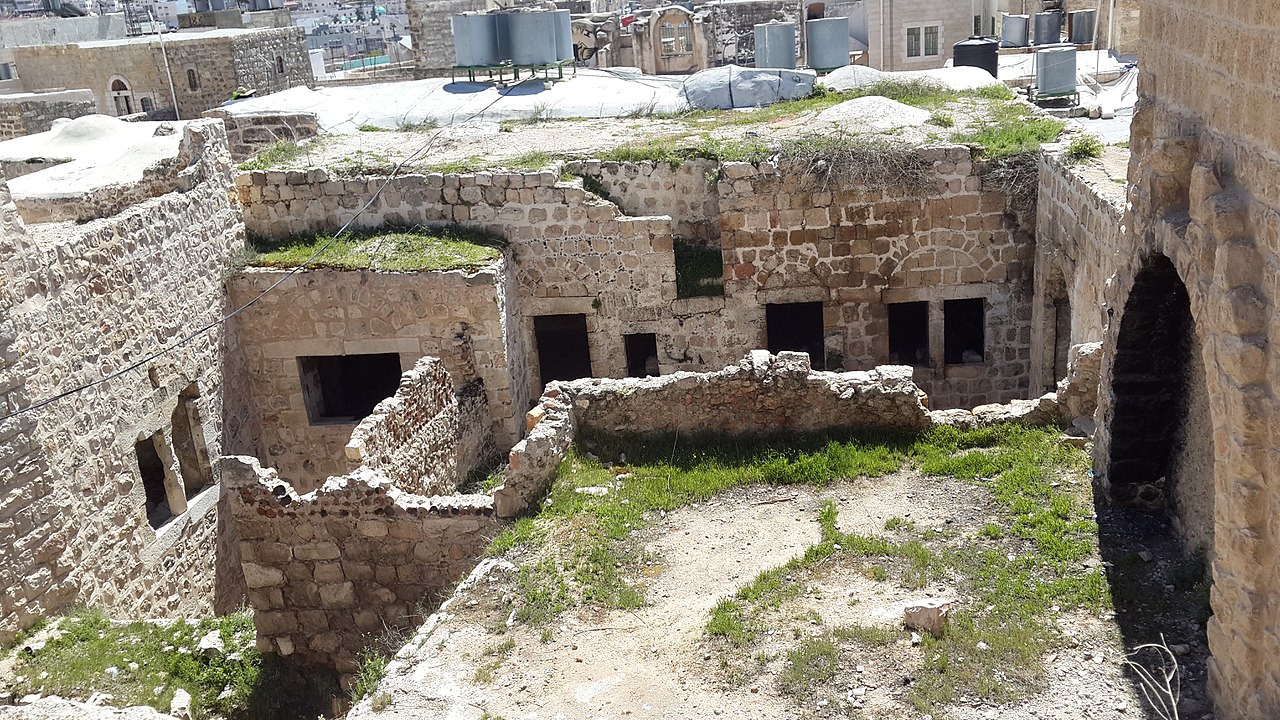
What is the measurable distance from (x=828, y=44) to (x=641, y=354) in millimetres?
10187

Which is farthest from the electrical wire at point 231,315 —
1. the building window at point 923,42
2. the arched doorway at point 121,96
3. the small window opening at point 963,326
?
the arched doorway at point 121,96

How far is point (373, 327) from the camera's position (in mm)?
12047

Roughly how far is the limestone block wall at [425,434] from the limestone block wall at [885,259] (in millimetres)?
3605

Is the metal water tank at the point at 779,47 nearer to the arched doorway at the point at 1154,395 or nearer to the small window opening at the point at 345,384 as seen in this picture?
the small window opening at the point at 345,384

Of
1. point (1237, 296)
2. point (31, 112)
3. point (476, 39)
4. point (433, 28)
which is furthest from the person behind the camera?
point (433, 28)

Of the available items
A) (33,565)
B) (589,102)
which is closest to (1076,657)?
(33,565)

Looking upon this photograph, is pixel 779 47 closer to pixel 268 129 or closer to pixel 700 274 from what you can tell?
pixel 700 274

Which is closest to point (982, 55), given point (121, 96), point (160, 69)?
point (160, 69)

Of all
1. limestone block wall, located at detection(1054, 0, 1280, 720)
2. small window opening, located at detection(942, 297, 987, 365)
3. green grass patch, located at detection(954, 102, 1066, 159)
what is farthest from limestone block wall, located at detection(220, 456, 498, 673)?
small window opening, located at detection(942, 297, 987, 365)

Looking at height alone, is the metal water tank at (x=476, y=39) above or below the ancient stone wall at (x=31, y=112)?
above

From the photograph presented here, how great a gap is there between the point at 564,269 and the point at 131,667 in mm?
6665

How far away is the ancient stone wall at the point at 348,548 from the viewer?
27.5 ft

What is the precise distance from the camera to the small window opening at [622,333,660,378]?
13602 mm

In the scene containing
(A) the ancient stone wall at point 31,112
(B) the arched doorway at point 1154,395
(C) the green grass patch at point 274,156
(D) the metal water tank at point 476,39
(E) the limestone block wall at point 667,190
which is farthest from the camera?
(A) the ancient stone wall at point 31,112
